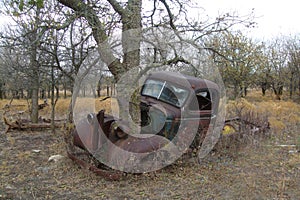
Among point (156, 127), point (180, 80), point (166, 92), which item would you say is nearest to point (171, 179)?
point (156, 127)

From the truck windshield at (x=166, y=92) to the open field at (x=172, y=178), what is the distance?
1305 millimetres

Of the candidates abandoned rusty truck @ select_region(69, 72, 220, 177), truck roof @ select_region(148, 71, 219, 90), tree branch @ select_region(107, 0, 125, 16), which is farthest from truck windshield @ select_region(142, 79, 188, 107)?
tree branch @ select_region(107, 0, 125, 16)

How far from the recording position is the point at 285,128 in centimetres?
987

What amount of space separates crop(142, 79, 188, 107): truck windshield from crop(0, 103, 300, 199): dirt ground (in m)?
1.30

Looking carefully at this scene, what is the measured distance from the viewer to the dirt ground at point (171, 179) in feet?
13.3

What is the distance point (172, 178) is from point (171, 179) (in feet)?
0.16

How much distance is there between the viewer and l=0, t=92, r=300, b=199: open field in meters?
4.05

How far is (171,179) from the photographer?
183 inches

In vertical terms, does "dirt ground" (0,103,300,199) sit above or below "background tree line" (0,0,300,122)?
below

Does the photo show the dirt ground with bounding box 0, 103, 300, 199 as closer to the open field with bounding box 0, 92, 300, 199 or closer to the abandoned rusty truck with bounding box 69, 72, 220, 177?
the open field with bounding box 0, 92, 300, 199

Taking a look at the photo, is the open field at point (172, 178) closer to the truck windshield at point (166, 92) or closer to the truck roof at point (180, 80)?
the truck windshield at point (166, 92)

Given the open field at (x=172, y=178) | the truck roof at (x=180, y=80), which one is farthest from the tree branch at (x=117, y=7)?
the open field at (x=172, y=178)

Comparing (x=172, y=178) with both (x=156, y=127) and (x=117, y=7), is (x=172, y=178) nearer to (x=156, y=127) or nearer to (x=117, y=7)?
(x=156, y=127)

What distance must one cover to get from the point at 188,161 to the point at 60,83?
5140 mm
